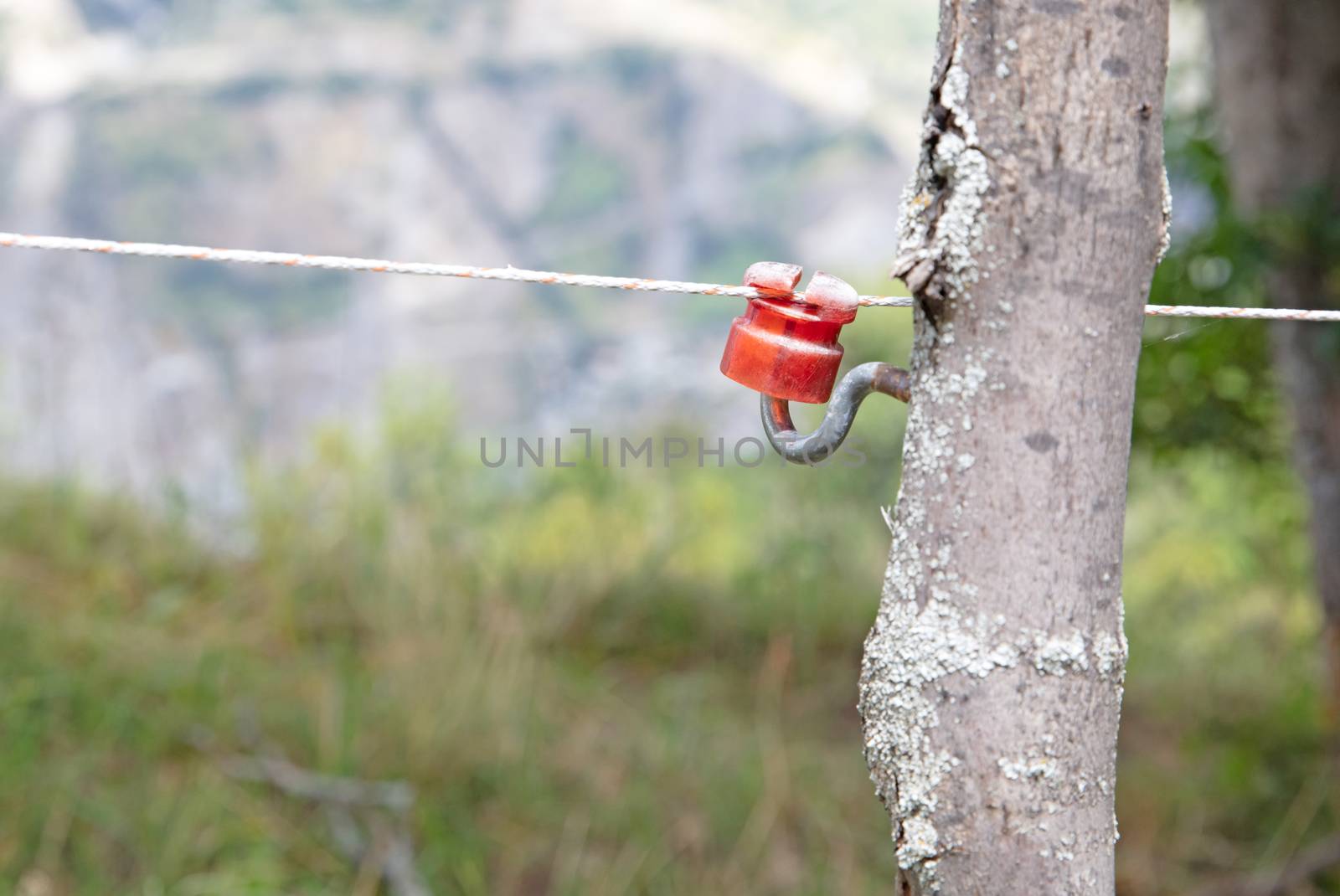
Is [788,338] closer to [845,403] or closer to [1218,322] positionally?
[845,403]

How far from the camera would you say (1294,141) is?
2291 millimetres

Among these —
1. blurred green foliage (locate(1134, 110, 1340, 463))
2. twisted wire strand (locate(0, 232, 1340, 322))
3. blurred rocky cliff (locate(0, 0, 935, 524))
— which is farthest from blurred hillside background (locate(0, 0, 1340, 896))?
blurred rocky cliff (locate(0, 0, 935, 524))

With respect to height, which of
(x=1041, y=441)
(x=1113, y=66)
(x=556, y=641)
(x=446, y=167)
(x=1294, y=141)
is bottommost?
(x=556, y=641)

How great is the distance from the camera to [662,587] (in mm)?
3889

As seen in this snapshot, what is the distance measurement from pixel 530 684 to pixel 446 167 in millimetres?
15687

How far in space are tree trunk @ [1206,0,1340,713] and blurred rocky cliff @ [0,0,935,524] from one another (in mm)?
8427

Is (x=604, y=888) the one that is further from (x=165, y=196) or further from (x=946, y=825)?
(x=165, y=196)

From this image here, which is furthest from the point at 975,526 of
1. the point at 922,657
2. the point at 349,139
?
the point at 349,139

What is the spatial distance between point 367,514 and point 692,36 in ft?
52.3

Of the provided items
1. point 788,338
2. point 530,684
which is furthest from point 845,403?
point 530,684

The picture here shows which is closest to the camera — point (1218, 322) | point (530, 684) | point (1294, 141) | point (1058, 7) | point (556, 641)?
point (1058, 7)

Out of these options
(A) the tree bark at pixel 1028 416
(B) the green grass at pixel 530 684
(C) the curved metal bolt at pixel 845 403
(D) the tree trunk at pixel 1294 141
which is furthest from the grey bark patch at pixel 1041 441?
(B) the green grass at pixel 530 684

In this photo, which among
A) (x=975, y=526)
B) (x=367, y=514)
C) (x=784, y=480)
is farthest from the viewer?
(x=784, y=480)

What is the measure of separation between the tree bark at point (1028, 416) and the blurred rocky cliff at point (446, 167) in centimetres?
990
